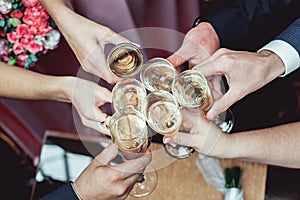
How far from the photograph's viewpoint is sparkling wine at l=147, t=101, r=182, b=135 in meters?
1.17

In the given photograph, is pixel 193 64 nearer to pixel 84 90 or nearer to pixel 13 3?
pixel 84 90

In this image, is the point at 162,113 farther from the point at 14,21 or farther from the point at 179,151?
the point at 14,21

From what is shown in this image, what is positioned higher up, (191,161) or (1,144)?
(191,161)

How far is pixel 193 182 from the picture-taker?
142cm

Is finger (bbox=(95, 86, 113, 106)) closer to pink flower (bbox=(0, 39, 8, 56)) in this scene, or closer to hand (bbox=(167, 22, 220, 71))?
hand (bbox=(167, 22, 220, 71))

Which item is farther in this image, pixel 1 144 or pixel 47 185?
pixel 1 144

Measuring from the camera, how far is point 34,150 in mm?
1974

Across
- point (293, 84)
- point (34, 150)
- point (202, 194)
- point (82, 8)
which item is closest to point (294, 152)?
point (202, 194)

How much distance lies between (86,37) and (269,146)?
0.52 metres

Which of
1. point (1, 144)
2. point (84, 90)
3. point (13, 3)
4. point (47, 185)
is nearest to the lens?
point (84, 90)

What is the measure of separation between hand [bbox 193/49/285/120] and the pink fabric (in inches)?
4.9

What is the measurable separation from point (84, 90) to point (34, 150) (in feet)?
2.80

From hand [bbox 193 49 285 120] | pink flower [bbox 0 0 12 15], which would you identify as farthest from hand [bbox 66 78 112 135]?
pink flower [bbox 0 0 12 15]

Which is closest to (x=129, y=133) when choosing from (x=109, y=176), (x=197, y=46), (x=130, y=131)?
(x=130, y=131)
